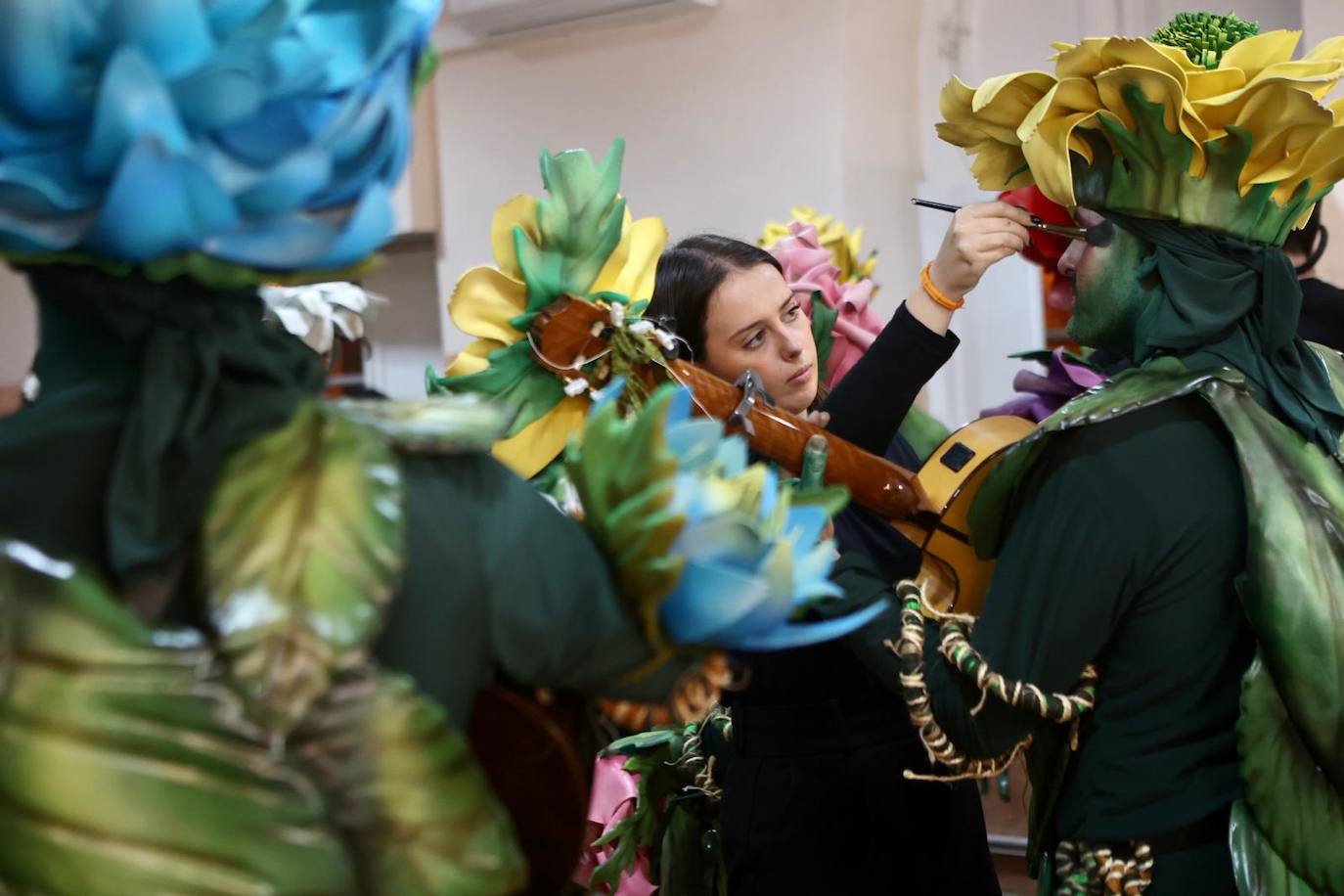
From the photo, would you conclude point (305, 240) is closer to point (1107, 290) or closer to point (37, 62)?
point (37, 62)

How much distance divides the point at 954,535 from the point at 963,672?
0.88 feet

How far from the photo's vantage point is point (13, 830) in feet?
2.74

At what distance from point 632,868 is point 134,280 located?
4.28 feet

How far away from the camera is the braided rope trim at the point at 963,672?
1480 millimetres

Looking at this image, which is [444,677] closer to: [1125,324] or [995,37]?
[1125,324]

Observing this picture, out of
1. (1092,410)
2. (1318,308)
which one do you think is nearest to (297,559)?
(1092,410)

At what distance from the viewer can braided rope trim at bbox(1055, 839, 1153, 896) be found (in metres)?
1.50

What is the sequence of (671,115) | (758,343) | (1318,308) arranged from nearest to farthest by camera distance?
(758,343) < (1318,308) < (671,115)

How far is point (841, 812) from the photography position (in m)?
1.82

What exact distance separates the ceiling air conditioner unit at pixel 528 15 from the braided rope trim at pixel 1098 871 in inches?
131

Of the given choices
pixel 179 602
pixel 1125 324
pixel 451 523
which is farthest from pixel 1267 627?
pixel 179 602

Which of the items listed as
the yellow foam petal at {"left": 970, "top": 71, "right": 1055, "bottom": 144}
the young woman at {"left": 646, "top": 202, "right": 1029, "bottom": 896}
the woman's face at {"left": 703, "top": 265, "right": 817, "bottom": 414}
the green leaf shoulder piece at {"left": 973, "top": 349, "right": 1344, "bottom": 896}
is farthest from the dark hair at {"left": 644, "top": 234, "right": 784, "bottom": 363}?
the green leaf shoulder piece at {"left": 973, "top": 349, "right": 1344, "bottom": 896}

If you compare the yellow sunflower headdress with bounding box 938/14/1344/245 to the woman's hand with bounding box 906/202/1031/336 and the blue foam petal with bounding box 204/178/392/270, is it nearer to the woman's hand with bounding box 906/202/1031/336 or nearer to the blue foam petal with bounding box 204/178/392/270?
the woman's hand with bounding box 906/202/1031/336

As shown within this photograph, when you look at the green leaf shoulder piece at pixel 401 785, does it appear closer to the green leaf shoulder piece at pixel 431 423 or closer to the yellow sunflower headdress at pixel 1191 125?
the green leaf shoulder piece at pixel 431 423
